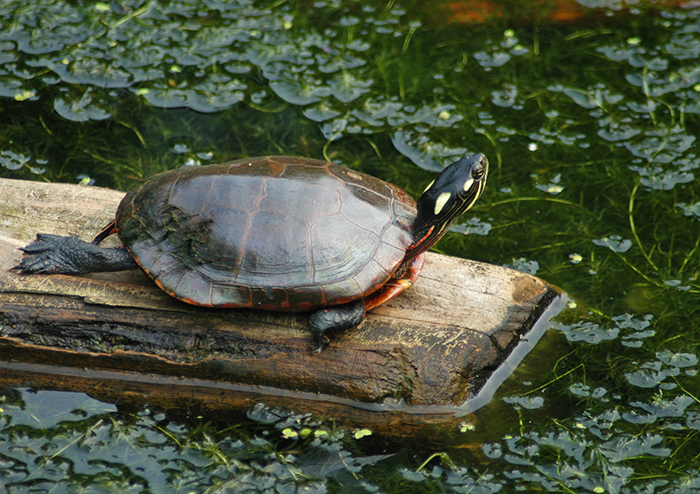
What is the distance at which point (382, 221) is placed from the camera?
142 inches

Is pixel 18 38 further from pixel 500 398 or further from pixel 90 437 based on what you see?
pixel 500 398

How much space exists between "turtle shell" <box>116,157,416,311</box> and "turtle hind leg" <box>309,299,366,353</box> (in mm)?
77

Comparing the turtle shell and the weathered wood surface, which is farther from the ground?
the turtle shell

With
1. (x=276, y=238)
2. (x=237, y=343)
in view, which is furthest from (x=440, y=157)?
(x=237, y=343)

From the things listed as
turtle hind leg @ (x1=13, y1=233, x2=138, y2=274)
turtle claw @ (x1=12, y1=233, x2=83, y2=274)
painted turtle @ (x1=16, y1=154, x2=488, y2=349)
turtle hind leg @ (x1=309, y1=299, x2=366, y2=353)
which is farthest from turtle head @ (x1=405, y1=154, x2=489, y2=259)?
turtle claw @ (x1=12, y1=233, x2=83, y2=274)

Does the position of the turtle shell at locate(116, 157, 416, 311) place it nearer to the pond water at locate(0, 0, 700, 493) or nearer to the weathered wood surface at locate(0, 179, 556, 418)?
the weathered wood surface at locate(0, 179, 556, 418)

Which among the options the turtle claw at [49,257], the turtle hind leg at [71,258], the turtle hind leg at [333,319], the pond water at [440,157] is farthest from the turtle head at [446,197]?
the turtle claw at [49,257]

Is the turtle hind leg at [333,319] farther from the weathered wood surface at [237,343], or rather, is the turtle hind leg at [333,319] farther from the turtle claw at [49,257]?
the turtle claw at [49,257]

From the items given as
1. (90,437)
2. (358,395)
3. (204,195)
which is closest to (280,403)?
(358,395)

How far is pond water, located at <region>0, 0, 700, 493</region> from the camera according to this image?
3.49 metres

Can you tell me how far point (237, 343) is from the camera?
11.7 feet

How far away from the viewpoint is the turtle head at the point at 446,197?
3600mm

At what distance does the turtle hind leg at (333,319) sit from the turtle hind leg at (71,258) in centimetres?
121

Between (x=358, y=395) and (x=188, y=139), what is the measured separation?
317 cm
